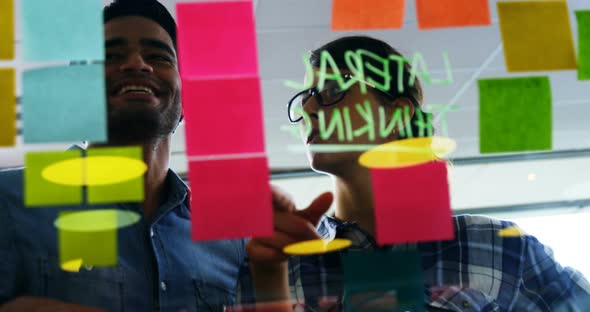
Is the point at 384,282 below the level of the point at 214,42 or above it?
below

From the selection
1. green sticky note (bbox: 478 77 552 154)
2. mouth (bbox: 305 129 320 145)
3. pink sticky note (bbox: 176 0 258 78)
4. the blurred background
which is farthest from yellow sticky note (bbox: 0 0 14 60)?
green sticky note (bbox: 478 77 552 154)

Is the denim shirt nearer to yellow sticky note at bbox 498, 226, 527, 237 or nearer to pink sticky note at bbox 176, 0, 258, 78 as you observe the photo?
pink sticky note at bbox 176, 0, 258, 78

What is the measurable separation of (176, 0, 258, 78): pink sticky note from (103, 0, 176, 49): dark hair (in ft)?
0.10

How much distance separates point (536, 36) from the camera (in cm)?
46

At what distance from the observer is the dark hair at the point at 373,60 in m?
0.46

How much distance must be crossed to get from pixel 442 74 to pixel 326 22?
107mm

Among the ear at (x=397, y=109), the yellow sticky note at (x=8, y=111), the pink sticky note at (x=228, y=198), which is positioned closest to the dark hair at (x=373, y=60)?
the ear at (x=397, y=109)

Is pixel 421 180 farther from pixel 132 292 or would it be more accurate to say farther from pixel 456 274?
pixel 132 292

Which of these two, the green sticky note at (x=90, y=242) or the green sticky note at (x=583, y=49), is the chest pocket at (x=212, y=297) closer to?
the green sticky note at (x=90, y=242)

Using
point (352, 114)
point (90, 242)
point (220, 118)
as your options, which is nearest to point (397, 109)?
point (352, 114)

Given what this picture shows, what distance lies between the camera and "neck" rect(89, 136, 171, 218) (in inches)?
17.2

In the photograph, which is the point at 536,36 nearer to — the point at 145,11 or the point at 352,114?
the point at 352,114

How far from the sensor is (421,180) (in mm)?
437

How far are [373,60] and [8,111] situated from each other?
0.86ft
